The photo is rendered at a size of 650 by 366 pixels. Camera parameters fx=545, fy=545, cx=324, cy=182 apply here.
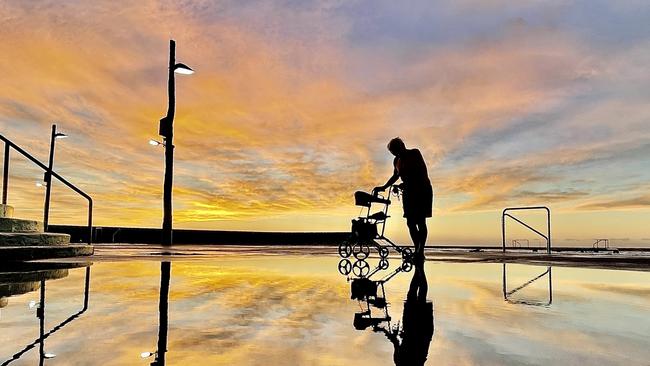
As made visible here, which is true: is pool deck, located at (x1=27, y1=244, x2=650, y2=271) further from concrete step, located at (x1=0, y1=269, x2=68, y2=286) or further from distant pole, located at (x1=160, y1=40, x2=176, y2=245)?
concrete step, located at (x1=0, y1=269, x2=68, y2=286)

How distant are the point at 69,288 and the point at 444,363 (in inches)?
162

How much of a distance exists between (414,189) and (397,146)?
2.64ft

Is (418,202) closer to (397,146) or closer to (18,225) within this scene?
(397,146)

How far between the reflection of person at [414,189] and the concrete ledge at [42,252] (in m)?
6.28

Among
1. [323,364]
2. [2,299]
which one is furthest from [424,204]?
[323,364]

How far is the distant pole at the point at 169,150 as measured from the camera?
59.1ft

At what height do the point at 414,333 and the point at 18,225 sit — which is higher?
the point at 18,225

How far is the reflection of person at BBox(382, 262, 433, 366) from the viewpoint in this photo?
2404 mm

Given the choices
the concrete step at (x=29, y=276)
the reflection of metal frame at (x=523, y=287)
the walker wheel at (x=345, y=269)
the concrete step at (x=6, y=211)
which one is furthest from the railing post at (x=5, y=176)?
the reflection of metal frame at (x=523, y=287)

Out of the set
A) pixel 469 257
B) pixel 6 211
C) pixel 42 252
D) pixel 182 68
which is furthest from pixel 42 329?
pixel 182 68

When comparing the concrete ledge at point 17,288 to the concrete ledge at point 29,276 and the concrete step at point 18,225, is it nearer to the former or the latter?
the concrete ledge at point 29,276

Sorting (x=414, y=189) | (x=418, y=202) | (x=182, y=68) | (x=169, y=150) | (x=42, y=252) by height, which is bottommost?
(x=42, y=252)

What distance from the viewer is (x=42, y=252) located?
9758 millimetres

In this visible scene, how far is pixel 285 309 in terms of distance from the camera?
395 cm
